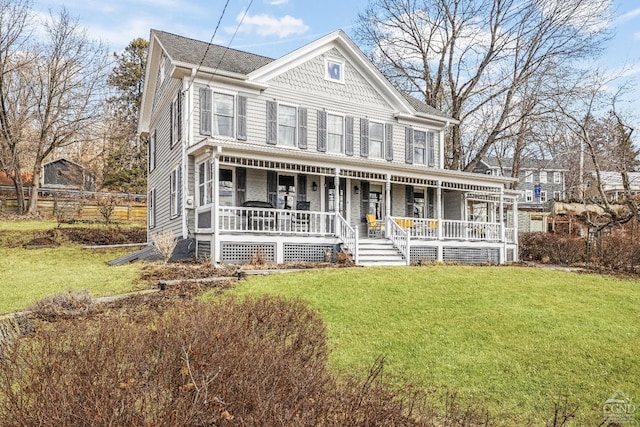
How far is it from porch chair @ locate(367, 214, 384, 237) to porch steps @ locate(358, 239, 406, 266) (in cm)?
197

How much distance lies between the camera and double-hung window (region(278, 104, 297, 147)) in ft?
53.1

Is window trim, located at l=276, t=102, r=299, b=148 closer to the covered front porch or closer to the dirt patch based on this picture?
the covered front porch

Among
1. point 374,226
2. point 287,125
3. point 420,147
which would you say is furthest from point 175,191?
point 420,147

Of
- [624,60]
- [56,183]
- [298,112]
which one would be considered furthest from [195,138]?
[56,183]

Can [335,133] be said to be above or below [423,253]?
above

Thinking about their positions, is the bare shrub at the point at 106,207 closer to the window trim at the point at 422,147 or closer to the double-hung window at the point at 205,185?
the double-hung window at the point at 205,185

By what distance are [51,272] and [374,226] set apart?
1017cm

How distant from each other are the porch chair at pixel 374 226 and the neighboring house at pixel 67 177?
23.3 m

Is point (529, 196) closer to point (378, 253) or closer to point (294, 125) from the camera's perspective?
point (294, 125)

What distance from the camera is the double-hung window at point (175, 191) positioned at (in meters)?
14.9

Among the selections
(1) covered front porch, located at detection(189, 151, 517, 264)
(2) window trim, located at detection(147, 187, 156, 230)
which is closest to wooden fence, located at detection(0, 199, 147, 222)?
(2) window trim, located at detection(147, 187, 156, 230)

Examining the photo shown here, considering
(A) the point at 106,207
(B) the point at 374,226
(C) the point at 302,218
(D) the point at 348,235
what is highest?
(A) the point at 106,207

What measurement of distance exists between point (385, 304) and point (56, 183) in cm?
4041

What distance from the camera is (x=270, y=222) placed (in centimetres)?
1423
